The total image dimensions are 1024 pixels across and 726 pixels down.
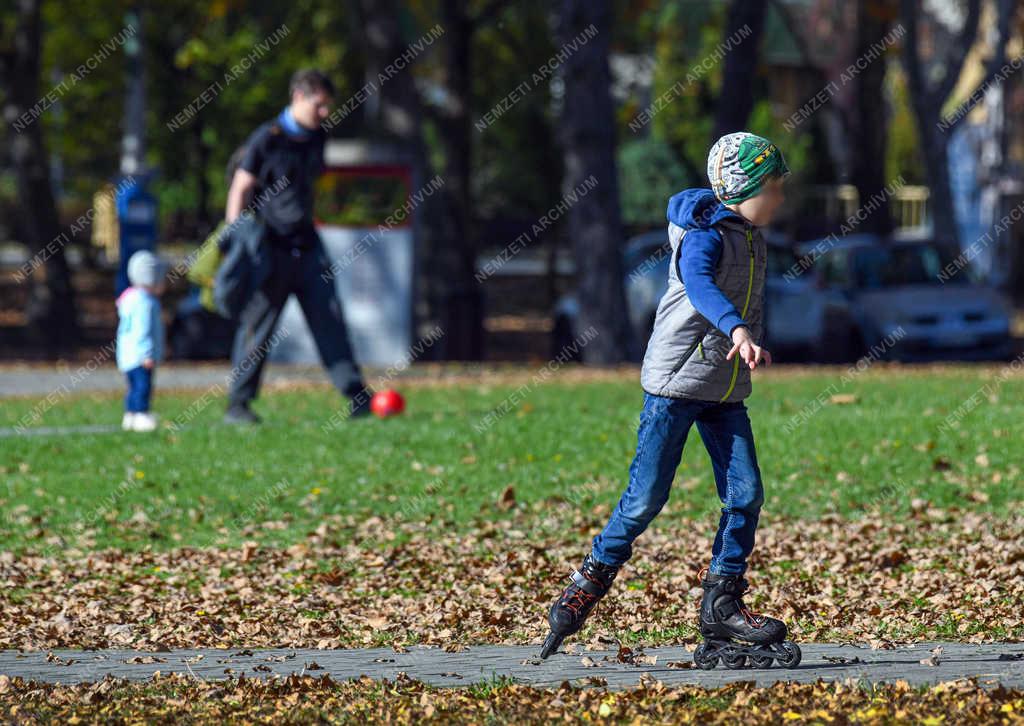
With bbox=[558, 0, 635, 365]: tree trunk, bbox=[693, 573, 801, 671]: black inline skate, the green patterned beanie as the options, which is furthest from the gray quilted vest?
bbox=[558, 0, 635, 365]: tree trunk

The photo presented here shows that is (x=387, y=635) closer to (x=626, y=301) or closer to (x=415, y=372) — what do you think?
(x=415, y=372)

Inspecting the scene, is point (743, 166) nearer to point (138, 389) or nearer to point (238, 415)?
point (238, 415)

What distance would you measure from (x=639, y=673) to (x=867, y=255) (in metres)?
15.8

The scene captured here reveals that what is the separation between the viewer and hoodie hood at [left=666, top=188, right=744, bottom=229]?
5555 millimetres

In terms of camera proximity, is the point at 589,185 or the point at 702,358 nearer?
the point at 702,358

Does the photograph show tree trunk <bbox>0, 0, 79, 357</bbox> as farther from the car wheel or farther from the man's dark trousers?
the man's dark trousers

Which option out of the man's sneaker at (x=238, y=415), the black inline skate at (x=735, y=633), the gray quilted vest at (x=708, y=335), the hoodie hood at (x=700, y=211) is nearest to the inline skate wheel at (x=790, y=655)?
the black inline skate at (x=735, y=633)

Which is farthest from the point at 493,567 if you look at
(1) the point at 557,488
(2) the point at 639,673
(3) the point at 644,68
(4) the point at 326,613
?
(3) the point at 644,68

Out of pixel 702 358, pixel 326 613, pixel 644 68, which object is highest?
pixel 644 68

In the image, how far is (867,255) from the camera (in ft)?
67.8

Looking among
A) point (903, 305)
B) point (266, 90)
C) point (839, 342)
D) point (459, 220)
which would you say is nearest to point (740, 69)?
point (903, 305)

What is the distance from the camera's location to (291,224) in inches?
438

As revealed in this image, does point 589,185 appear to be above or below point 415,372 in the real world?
above

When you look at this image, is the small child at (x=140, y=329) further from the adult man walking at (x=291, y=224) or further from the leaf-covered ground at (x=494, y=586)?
the leaf-covered ground at (x=494, y=586)
